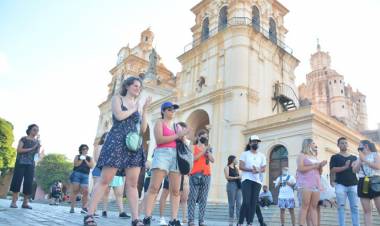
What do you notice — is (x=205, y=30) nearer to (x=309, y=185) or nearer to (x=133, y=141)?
(x=309, y=185)

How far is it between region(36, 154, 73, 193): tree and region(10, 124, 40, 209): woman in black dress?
47.5 meters

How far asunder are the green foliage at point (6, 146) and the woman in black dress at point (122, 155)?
3269cm

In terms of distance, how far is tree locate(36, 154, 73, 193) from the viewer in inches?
1973

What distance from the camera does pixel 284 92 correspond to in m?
23.6

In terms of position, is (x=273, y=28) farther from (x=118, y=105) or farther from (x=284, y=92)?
(x=118, y=105)

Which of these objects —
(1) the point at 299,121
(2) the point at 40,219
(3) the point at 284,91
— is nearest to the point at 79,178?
(2) the point at 40,219

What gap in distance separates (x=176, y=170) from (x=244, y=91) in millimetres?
16483

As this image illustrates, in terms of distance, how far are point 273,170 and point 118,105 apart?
615 inches

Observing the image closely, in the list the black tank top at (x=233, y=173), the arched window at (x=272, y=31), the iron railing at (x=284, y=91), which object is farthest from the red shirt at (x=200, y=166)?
the arched window at (x=272, y=31)

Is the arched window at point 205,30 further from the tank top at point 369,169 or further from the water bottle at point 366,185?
the water bottle at point 366,185

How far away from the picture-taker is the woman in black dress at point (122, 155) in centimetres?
374

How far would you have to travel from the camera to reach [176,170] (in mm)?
4602

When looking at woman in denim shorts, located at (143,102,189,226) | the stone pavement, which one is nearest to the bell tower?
the stone pavement

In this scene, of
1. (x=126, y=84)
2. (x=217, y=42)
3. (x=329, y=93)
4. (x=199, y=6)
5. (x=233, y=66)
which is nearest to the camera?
(x=126, y=84)
